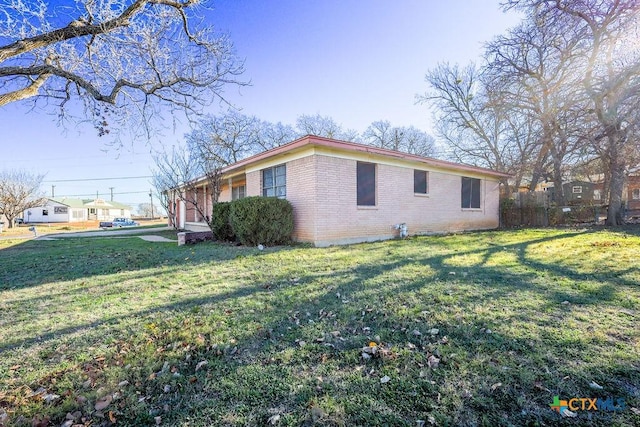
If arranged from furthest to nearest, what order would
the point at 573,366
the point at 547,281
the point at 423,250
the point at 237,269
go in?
the point at 423,250
the point at 237,269
the point at 547,281
the point at 573,366

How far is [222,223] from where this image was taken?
36.0 ft

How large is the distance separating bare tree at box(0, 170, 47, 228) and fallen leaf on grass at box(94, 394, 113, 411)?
43.0m

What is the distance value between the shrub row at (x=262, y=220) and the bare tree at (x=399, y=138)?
24.4 m

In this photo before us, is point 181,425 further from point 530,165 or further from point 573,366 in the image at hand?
point 530,165

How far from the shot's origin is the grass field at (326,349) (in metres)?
1.87

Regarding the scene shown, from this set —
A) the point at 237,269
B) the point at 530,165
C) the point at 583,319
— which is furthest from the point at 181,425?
the point at 530,165

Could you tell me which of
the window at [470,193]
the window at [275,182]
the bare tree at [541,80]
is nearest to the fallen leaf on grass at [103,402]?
the window at [275,182]

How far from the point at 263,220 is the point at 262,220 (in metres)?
0.03

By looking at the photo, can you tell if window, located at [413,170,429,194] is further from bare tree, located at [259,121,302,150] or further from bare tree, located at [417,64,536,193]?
bare tree, located at [259,121,302,150]

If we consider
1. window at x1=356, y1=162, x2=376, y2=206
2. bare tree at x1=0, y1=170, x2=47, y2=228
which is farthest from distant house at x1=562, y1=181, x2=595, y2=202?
bare tree at x1=0, y1=170, x2=47, y2=228

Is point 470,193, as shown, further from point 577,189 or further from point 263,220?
point 577,189

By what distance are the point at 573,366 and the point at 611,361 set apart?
337 millimetres

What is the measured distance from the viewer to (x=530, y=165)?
19.0 meters

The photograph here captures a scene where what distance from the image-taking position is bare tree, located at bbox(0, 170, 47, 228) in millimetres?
31594
